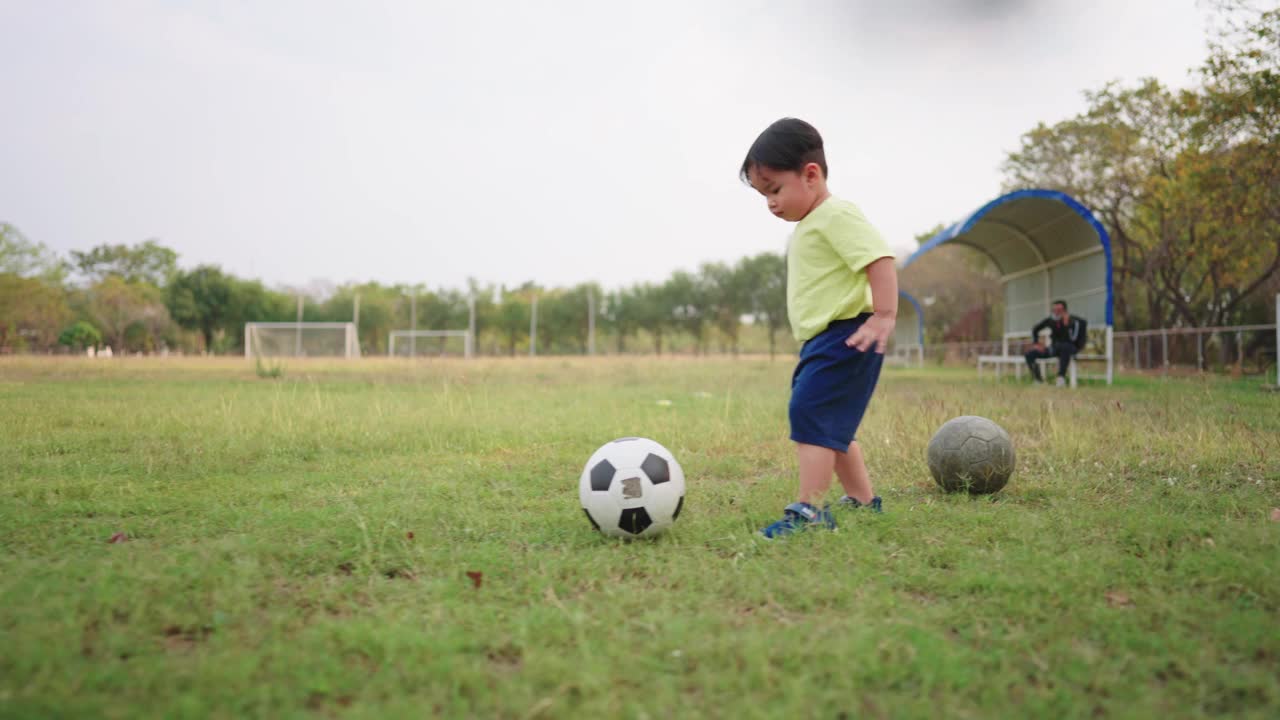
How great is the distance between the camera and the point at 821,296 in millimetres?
3693

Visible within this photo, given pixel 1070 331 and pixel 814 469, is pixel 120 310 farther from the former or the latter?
pixel 814 469

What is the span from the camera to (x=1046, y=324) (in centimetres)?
1434

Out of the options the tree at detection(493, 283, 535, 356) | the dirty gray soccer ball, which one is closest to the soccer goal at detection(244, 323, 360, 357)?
the tree at detection(493, 283, 535, 356)

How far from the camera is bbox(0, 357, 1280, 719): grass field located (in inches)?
79.3

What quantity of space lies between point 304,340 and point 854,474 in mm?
40827

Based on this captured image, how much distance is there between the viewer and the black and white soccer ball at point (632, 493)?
3590 mm

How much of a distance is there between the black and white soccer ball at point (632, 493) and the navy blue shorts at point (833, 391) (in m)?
0.69

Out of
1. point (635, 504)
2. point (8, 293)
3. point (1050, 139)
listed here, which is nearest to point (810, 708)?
point (635, 504)

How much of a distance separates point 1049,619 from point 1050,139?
24829 mm

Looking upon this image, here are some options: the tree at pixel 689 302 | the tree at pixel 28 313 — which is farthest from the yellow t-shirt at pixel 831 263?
the tree at pixel 689 302

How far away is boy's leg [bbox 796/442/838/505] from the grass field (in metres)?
0.22

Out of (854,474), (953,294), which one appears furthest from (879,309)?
(953,294)

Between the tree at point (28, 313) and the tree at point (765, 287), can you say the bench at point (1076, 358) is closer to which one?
the tree at point (28, 313)

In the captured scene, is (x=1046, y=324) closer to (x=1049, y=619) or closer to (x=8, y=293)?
(x=1049, y=619)
